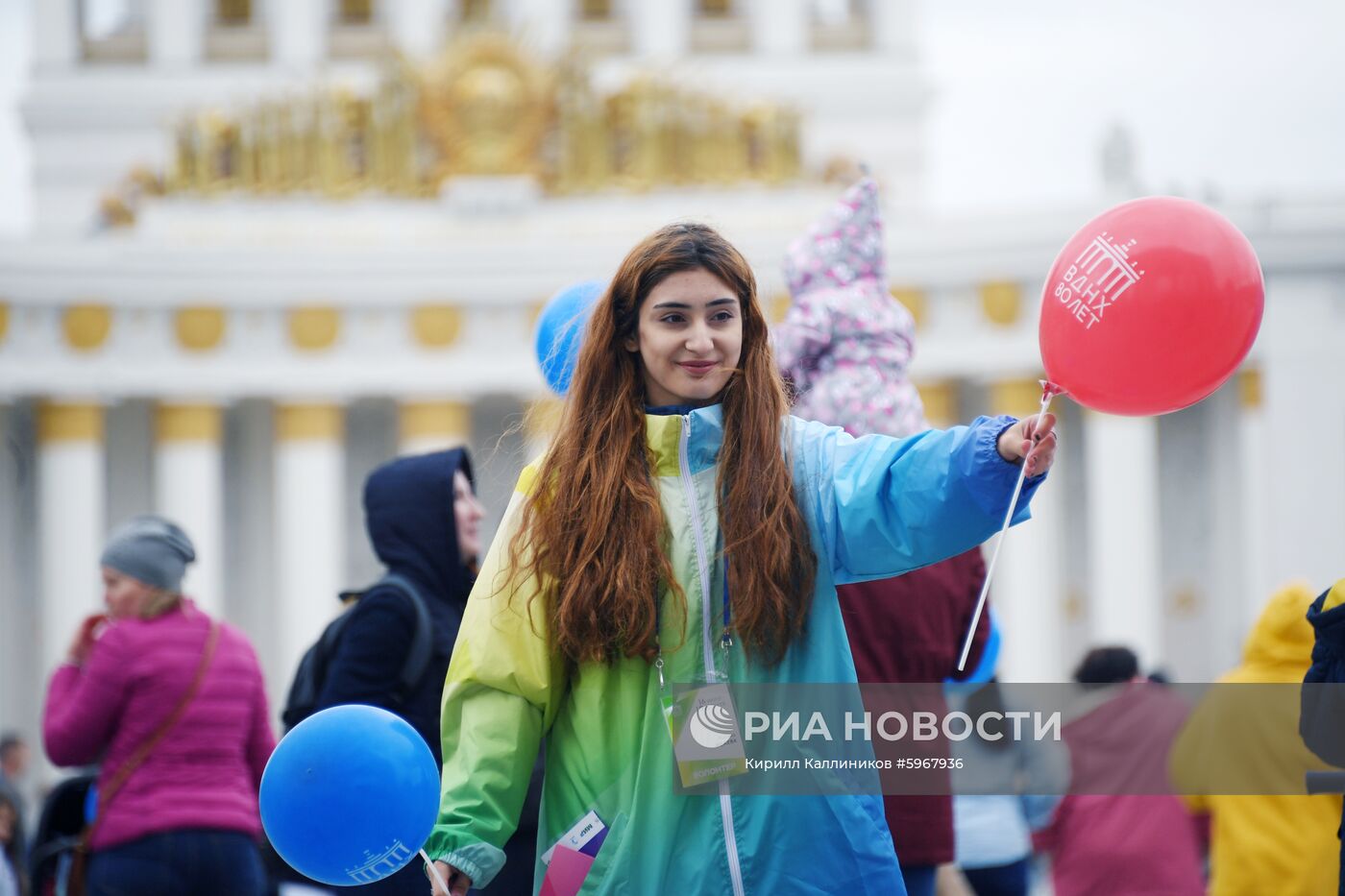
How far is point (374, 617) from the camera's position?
4492 millimetres

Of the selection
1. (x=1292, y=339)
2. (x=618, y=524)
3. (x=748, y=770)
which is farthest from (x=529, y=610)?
(x=1292, y=339)

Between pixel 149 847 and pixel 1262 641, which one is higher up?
pixel 1262 641

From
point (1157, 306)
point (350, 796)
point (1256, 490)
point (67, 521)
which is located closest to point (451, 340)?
point (67, 521)

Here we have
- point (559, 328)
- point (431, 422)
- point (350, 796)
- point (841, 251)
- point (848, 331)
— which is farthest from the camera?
point (431, 422)

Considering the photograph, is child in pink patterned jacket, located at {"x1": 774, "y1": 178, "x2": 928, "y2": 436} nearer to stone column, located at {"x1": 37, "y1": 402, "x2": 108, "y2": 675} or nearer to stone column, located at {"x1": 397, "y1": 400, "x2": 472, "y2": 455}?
stone column, located at {"x1": 397, "y1": 400, "x2": 472, "y2": 455}

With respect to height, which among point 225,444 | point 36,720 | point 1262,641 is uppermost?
point 1262,641

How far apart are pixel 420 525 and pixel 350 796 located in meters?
1.27

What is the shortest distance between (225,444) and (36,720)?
3789 millimetres

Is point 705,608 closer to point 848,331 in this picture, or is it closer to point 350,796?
point 350,796

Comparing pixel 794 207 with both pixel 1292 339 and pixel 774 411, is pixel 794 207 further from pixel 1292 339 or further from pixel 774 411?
pixel 774 411

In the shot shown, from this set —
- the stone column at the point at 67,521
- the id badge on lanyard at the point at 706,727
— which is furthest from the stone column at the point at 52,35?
the id badge on lanyard at the point at 706,727

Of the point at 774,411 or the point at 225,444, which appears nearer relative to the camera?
the point at 774,411

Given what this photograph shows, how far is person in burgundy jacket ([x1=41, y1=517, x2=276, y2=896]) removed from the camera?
506 centimetres

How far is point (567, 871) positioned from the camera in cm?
331
